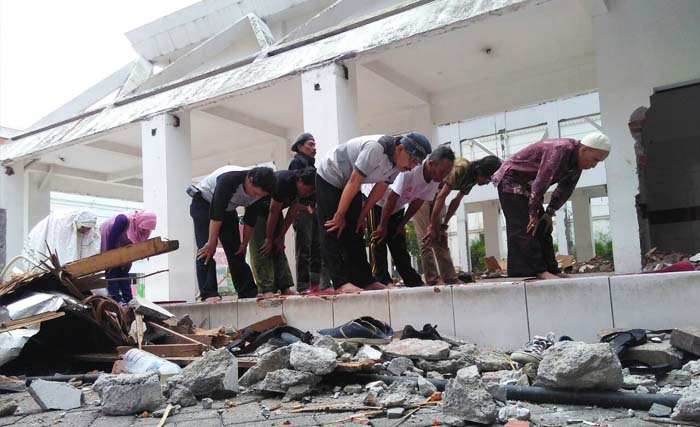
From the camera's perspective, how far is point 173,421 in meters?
2.29

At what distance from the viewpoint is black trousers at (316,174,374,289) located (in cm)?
443

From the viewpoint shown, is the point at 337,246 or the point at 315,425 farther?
the point at 337,246

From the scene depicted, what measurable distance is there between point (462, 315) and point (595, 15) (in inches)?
143

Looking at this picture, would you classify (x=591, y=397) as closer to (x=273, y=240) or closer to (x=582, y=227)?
(x=273, y=240)

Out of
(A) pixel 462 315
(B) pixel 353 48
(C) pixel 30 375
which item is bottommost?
(C) pixel 30 375

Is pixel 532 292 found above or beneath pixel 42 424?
above

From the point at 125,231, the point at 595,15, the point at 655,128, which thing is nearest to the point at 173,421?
the point at 125,231

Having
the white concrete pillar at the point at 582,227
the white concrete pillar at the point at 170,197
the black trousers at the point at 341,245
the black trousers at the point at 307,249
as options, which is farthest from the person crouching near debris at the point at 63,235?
the white concrete pillar at the point at 582,227

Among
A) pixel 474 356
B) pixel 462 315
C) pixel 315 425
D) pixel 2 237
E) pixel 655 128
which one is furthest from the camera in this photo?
pixel 2 237

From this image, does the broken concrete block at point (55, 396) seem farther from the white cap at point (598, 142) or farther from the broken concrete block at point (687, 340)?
the white cap at point (598, 142)

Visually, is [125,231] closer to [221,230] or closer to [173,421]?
[221,230]

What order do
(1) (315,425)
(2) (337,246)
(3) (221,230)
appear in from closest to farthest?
(1) (315,425), (2) (337,246), (3) (221,230)

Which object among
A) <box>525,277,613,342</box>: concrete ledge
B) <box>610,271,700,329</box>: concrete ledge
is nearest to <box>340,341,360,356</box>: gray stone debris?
<box>525,277,613,342</box>: concrete ledge

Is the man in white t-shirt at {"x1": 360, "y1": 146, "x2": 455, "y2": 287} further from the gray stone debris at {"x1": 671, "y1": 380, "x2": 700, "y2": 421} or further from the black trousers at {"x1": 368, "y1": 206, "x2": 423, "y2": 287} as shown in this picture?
the gray stone debris at {"x1": 671, "y1": 380, "x2": 700, "y2": 421}
